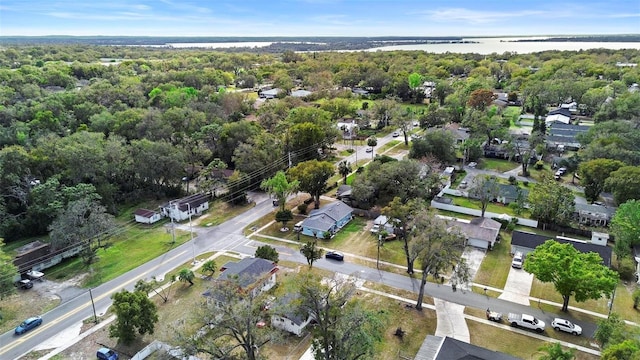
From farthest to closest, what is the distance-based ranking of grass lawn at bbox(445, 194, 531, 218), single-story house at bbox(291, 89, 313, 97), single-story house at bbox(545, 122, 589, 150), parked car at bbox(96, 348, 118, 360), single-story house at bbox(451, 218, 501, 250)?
single-story house at bbox(291, 89, 313, 97)
single-story house at bbox(545, 122, 589, 150)
grass lawn at bbox(445, 194, 531, 218)
single-story house at bbox(451, 218, 501, 250)
parked car at bbox(96, 348, 118, 360)

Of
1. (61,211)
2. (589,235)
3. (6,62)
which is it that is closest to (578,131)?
(589,235)

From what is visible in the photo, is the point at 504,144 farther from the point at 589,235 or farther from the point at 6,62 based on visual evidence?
the point at 6,62

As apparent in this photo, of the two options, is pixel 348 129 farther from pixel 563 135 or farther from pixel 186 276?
pixel 186 276

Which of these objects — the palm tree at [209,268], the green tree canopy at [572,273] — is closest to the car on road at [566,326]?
the green tree canopy at [572,273]

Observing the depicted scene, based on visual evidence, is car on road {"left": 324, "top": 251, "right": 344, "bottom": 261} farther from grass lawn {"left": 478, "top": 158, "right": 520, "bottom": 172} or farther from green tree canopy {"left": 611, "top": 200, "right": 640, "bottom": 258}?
grass lawn {"left": 478, "top": 158, "right": 520, "bottom": 172}

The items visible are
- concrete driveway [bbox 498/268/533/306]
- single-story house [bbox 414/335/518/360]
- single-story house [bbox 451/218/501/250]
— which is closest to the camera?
single-story house [bbox 414/335/518/360]

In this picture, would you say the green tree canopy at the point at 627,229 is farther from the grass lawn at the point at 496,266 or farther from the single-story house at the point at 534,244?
the grass lawn at the point at 496,266

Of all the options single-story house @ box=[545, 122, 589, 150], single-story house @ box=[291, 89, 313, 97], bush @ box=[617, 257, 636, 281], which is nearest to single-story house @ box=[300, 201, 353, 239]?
bush @ box=[617, 257, 636, 281]
